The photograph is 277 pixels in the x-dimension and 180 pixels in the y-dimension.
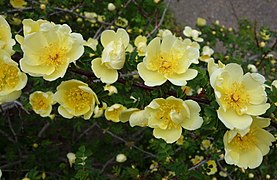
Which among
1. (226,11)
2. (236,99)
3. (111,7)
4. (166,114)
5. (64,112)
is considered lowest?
(226,11)

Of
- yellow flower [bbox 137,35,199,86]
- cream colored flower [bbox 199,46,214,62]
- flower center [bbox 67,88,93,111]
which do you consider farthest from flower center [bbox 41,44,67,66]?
cream colored flower [bbox 199,46,214,62]

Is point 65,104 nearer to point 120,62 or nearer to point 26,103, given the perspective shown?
point 120,62

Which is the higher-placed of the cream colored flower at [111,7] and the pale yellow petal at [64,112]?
the pale yellow petal at [64,112]

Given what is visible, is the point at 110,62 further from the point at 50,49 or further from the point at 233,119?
the point at 233,119

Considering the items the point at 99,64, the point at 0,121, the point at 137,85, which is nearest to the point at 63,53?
the point at 99,64

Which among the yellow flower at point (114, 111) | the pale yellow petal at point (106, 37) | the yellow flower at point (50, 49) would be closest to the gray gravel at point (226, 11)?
the yellow flower at point (114, 111)

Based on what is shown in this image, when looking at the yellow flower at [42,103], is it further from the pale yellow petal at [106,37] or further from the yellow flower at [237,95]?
the yellow flower at [237,95]

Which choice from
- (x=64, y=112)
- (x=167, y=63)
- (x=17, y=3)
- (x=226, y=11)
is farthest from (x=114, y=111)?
(x=226, y=11)
